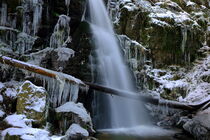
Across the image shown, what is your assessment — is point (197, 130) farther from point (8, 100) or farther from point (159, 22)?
point (159, 22)

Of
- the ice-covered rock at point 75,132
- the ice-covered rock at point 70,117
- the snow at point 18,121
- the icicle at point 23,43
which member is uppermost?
the icicle at point 23,43

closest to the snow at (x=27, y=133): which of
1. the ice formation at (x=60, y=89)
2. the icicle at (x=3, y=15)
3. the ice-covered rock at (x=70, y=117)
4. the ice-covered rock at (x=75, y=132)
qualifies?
the ice-covered rock at (x=75, y=132)

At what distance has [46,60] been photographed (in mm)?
9797

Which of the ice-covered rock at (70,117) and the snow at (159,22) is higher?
the snow at (159,22)

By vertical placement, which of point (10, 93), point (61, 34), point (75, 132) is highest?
point (61, 34)

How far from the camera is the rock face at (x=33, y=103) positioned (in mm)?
5746

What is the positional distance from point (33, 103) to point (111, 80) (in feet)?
15.7

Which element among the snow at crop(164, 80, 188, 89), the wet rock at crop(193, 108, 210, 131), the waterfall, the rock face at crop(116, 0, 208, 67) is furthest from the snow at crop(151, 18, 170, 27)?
the wet rock at crop(193, 108, 210, 131)

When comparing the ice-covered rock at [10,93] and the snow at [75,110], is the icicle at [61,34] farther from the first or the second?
the snow at [75,110]

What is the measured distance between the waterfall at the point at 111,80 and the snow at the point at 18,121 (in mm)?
3949

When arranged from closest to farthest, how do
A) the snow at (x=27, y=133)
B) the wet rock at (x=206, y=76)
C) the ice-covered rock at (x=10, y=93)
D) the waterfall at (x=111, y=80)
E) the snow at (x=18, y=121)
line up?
the snow at (x=27, y=133)
the snow at (x=18, y=121)
the ice-covered rock at (x=10, y=93)
the waterfall at (x=111, y=80)
the wet rock at (x=206, y=76)

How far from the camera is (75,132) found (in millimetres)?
5879

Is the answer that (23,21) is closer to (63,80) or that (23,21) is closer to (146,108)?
(63,80)

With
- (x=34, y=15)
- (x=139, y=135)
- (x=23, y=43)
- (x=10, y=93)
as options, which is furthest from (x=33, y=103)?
(x=34, y=15)
